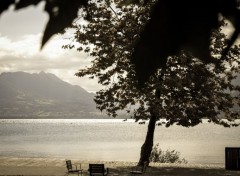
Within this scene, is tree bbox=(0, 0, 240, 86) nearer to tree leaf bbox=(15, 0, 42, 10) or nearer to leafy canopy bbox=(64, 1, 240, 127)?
tree leaf bbox=(15, 0, 42, 10)

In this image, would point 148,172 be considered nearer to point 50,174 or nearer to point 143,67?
point 50,174

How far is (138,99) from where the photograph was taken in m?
20.3

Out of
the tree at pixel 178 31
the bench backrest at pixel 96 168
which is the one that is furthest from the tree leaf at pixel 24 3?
the bench backrest at pixel 96 168

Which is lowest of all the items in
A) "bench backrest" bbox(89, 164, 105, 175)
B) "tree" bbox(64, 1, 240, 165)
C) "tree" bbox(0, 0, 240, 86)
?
"bench backrest" bbox(89, 164, 105, 175)

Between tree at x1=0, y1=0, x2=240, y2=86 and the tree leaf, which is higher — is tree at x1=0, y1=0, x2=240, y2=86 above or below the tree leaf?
below

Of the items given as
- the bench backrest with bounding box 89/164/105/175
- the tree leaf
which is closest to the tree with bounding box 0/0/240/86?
the tree leaf

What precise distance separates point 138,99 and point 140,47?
19677 millimetres

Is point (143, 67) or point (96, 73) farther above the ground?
point (96, 73)

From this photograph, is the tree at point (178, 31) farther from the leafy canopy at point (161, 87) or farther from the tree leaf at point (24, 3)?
the leafy canopy at point (161, 87)

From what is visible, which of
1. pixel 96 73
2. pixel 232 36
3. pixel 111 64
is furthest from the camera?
pixel 96 73

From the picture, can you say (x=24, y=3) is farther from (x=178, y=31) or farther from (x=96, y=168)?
(x=96, y=168)

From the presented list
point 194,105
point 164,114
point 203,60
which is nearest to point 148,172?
point 164,114

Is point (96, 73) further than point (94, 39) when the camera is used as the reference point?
Yes

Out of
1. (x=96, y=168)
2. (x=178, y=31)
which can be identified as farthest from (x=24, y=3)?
(x=96, y=168)
